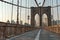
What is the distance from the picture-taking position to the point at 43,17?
9081cm

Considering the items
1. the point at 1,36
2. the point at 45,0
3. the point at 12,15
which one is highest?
the point at 45,0

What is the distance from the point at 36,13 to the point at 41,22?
8234 mm

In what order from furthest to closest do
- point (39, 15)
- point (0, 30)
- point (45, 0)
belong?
point (39, 15), point (45, 0), point (0, 30)

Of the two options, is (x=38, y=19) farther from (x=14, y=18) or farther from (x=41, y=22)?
(x=14, y=18)

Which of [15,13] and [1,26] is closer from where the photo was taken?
[1,26]

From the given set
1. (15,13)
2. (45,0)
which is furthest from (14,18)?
(45,0)

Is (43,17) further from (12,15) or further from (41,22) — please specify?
(12,15)

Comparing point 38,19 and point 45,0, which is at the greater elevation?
point 45,0

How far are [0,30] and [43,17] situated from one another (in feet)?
268

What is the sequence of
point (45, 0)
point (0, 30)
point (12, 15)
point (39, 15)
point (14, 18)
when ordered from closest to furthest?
point (0, 30), point (12, 15), point (14, 18), point (45, 0), point (39, 15)

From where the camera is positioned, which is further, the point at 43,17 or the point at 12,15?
the point at 43,17

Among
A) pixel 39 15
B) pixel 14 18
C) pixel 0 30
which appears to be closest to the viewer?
pixel 0 30

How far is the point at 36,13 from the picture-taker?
309 ft

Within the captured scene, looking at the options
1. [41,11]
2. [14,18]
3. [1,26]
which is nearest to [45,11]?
[41,11]
